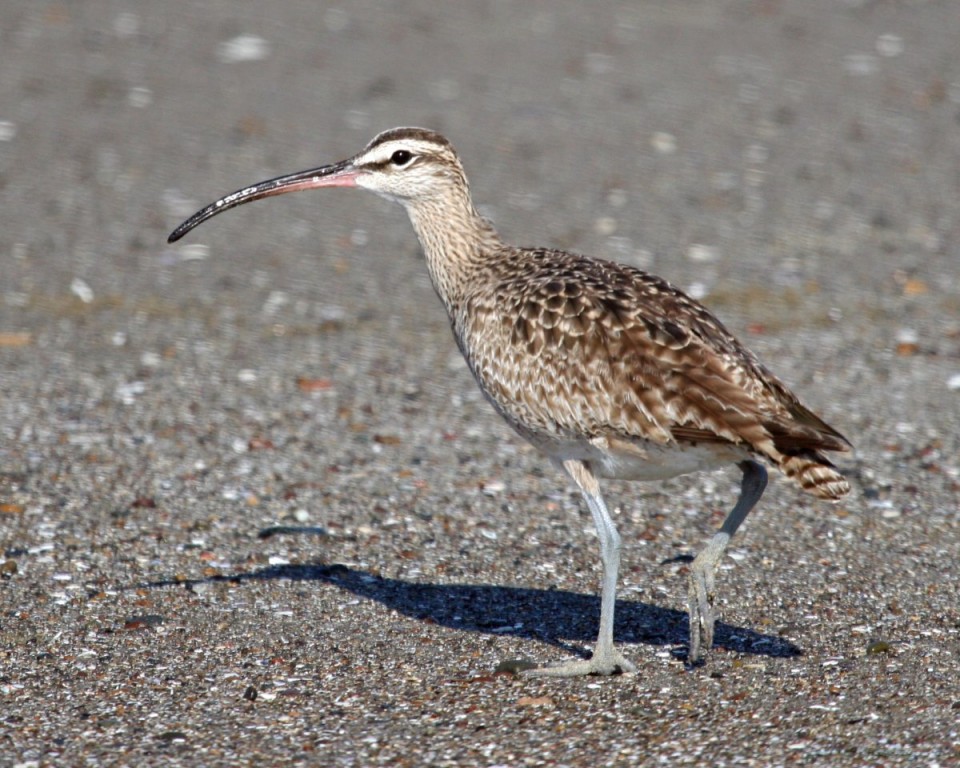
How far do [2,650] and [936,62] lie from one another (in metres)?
13.0

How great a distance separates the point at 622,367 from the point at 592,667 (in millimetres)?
1255

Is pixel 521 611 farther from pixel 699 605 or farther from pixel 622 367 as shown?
pixel 622 367

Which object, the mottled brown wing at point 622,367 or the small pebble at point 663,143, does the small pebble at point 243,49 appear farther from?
the mottled brown wing at point 622,367

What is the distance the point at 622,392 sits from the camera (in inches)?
238

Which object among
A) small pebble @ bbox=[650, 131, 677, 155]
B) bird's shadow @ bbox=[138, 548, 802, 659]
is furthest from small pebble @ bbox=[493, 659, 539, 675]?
small pebble @ bbox=[650, 131, 677, 155]

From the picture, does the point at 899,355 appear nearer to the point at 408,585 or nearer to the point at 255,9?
the point at 408,585

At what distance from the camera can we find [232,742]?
5.80m

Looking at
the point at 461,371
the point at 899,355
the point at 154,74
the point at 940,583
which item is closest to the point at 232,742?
the point at 940,583

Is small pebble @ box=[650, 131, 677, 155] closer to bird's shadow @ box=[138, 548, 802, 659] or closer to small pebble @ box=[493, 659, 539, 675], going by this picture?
bird's shadow @ box=[138, 548, 802, 659]

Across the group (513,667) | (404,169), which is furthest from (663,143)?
(513,667)

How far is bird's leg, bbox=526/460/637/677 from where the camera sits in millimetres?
6258

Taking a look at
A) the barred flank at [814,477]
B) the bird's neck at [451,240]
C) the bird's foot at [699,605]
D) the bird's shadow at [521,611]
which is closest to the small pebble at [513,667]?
the bird's shadow at [521,611]

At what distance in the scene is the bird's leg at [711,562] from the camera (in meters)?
6.27

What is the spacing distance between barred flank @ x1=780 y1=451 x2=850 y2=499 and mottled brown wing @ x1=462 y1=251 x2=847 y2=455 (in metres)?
0.06
